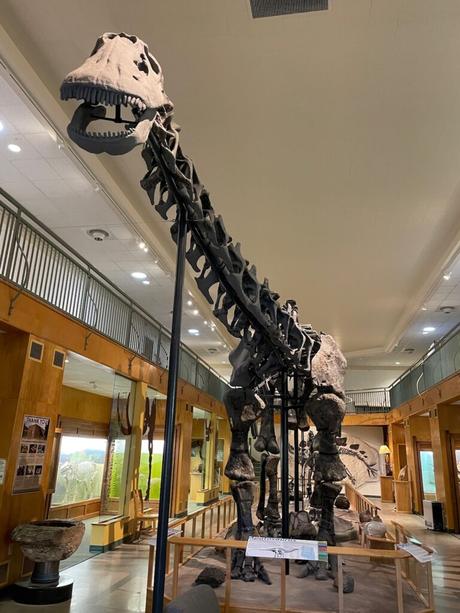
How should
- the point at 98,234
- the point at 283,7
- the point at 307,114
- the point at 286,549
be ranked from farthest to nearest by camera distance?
the point at 98,234
the point at 307,114
the point at 283,7
the point at 286,549

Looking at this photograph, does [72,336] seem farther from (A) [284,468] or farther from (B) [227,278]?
(B) [227,278]

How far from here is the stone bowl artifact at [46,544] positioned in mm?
5578

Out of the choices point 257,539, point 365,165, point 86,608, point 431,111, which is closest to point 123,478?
point 86,608

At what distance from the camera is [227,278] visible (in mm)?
2918

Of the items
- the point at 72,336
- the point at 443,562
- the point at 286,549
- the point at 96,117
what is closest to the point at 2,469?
the point at 72,336

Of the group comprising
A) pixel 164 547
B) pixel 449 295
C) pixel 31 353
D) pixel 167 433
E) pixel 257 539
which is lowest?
pixel 257 539

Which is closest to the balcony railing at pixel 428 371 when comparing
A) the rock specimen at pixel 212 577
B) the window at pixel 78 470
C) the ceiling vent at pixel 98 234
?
the window at pixel 78 470

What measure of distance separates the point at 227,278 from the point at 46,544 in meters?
4.52

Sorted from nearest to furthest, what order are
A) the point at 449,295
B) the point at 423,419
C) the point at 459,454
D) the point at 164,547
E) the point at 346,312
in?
the point at 164,547 < the point at 449,295 < the point at 459,454 < the point at 346,312 < the point at 423,419

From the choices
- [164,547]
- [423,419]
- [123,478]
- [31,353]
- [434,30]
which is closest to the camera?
[164,547]

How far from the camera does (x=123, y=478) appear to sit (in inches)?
372

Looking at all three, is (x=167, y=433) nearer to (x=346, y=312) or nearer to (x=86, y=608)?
(x=86, y=608)

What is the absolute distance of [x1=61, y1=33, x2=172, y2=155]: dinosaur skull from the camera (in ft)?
5.09

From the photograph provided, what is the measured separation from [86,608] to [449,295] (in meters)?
9.90
